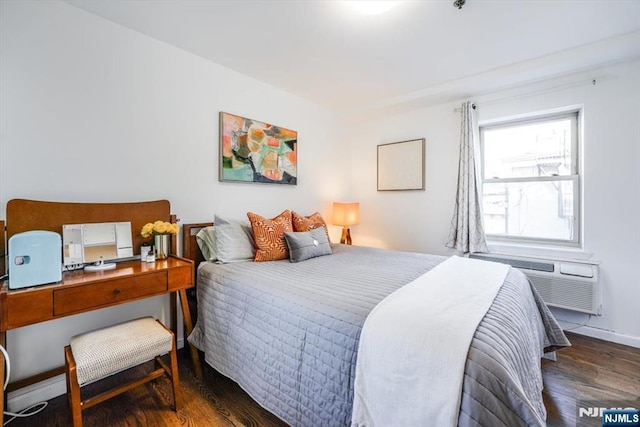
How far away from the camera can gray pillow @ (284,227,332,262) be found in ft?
7.63

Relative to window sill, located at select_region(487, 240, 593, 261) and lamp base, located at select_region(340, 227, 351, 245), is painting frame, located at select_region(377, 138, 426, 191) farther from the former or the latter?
window sill, located at select_region(487, 240, 593, 261)

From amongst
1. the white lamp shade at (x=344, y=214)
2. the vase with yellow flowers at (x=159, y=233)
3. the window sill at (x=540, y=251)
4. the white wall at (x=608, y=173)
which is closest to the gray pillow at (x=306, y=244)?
the vase with yellow flowers at (x=159, y=233)

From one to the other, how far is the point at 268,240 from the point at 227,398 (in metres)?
1.11

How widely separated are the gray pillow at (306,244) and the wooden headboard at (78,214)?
0.90 m

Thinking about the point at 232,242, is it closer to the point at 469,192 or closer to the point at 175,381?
the point at 175,381

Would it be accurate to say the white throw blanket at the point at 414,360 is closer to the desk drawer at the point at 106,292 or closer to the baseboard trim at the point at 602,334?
the desk drawer at the point at 106,292

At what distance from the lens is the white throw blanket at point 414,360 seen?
0.90m

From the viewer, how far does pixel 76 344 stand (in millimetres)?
1459

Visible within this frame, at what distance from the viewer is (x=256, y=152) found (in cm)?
283

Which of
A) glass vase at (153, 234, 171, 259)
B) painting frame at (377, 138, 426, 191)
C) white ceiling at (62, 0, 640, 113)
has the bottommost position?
glass vase at (153, 234, 171, 259)

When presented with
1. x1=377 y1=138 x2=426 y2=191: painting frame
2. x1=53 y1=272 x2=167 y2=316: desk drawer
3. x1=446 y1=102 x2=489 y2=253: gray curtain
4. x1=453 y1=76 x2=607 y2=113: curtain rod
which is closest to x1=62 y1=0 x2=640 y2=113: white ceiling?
x1=453 y1=76 x2=607 y2=113: curtain rod

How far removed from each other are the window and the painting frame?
27.2 inches

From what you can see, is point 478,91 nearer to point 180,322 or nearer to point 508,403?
point 508,403

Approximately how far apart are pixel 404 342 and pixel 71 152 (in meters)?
2.24
